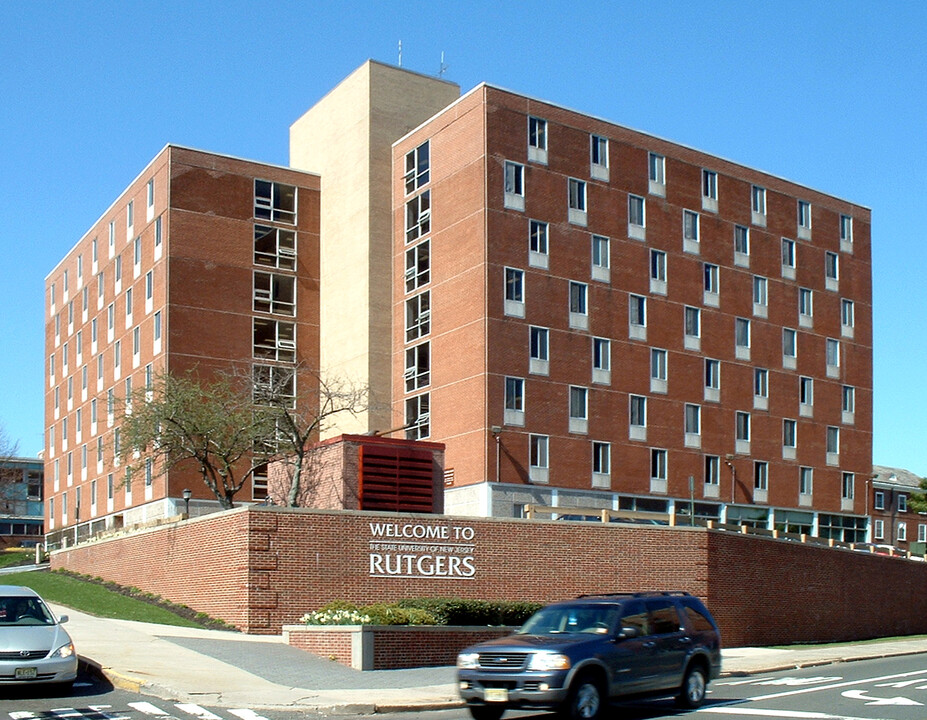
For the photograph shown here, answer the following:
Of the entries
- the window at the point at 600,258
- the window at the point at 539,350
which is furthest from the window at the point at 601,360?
the window at the point at 600,258

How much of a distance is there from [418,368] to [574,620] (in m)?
35.7

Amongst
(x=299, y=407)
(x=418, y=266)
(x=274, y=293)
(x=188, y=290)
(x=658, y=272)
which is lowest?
(x=299, y=407)

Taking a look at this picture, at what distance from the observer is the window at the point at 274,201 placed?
59.3m

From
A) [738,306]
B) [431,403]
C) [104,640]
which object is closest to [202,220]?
[431,403]

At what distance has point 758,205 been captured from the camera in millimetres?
60312

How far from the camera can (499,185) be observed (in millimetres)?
50781

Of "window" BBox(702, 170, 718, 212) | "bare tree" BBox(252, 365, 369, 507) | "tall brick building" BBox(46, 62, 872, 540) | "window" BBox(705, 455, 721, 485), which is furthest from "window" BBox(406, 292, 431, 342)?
"window" BBox(705, 455, 721, 485)

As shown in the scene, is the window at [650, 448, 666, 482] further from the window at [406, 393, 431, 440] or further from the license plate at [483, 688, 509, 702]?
the license plate at [483, 688, 509, 702]

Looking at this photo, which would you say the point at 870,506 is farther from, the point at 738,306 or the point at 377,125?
the point at 377,125

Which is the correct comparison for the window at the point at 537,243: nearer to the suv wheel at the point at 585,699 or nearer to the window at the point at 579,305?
the window at the point at 579,305

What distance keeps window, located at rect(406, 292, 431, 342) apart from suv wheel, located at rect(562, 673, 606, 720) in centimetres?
3680

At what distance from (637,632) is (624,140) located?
39.7 m

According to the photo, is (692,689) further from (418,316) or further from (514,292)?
(418,316)

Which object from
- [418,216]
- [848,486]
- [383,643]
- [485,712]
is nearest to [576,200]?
[418,216]
